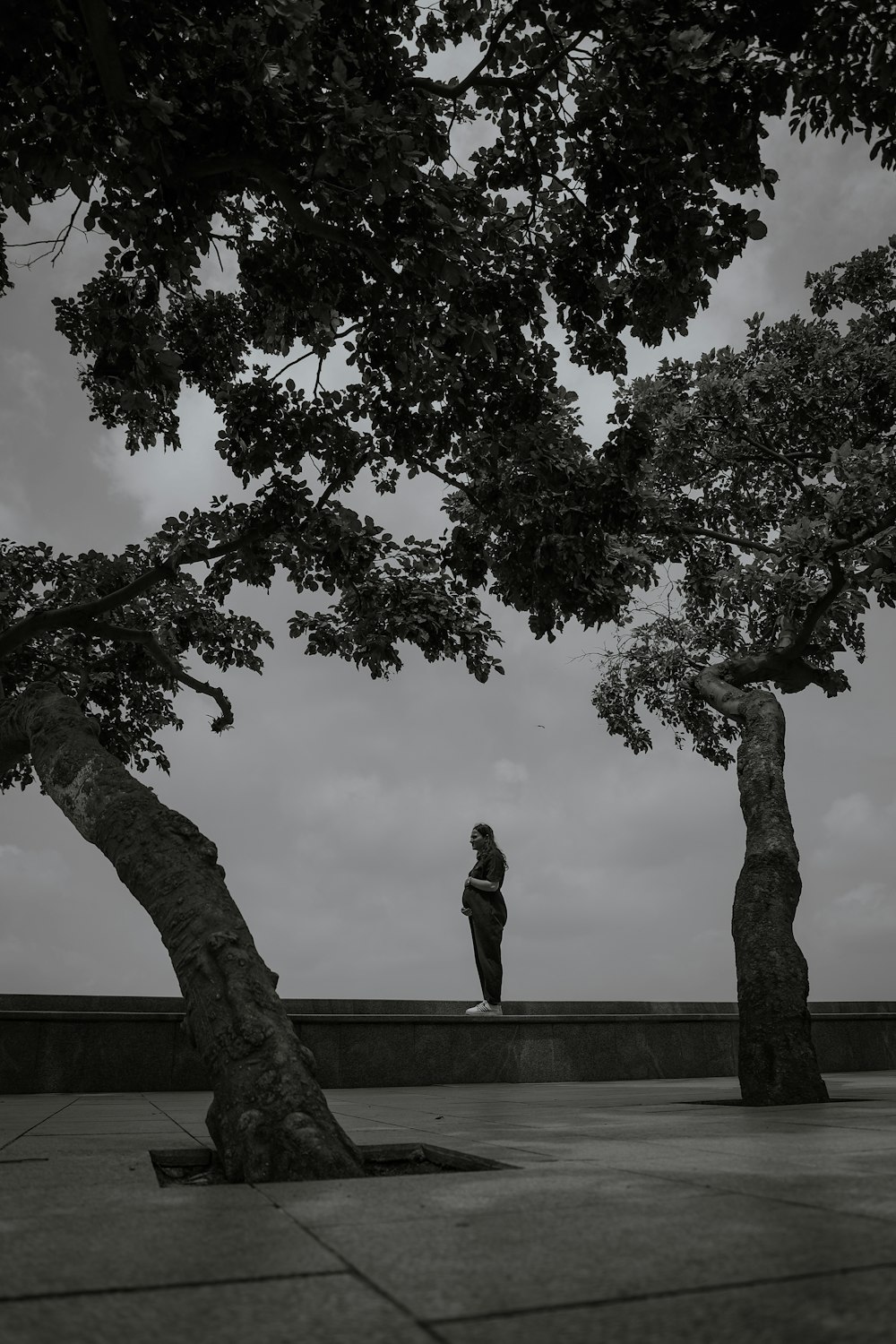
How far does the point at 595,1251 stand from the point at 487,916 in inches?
490

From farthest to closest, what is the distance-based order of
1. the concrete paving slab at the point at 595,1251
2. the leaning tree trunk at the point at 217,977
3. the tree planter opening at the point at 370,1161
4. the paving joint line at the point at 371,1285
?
the tree planter opening at the point at 370,1161 → the leaning tree trunk at the point at 217,977 → the concrete paving slab at the point at 595,1251 → the paving joint line at the point at 371,1285

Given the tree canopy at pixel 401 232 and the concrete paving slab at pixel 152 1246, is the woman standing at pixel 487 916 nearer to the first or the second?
the tree canopy at pixel 401 232

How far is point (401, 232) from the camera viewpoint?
669 centimetres

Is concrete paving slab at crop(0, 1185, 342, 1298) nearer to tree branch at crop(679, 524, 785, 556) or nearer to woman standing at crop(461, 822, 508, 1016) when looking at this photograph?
tree branch at crop(679, 524, 785, 556)

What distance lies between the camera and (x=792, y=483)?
1414 centimetres

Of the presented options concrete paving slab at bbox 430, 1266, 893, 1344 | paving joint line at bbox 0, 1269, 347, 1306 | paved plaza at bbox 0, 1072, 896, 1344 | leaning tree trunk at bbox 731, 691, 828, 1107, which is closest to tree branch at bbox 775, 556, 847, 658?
leaning tree trunk at bbox 731, 691, 828, 1107

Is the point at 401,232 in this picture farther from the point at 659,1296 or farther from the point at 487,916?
the point at 487,916

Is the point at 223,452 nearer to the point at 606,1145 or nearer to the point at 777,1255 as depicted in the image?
the point at 606,1145

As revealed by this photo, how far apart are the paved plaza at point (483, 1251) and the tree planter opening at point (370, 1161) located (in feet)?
0.38

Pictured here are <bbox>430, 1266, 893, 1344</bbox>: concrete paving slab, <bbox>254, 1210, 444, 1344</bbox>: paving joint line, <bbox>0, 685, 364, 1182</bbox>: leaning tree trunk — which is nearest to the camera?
<bbox>430, 1266, 893, 1344</bbox>: concrete paving slab

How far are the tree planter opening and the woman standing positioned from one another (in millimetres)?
9845

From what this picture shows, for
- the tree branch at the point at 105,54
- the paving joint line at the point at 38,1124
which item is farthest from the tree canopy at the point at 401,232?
the paving joint line at the point at 38,1124

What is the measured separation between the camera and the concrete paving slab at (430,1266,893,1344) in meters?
1.67

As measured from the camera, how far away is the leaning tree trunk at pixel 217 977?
405 centimetres
